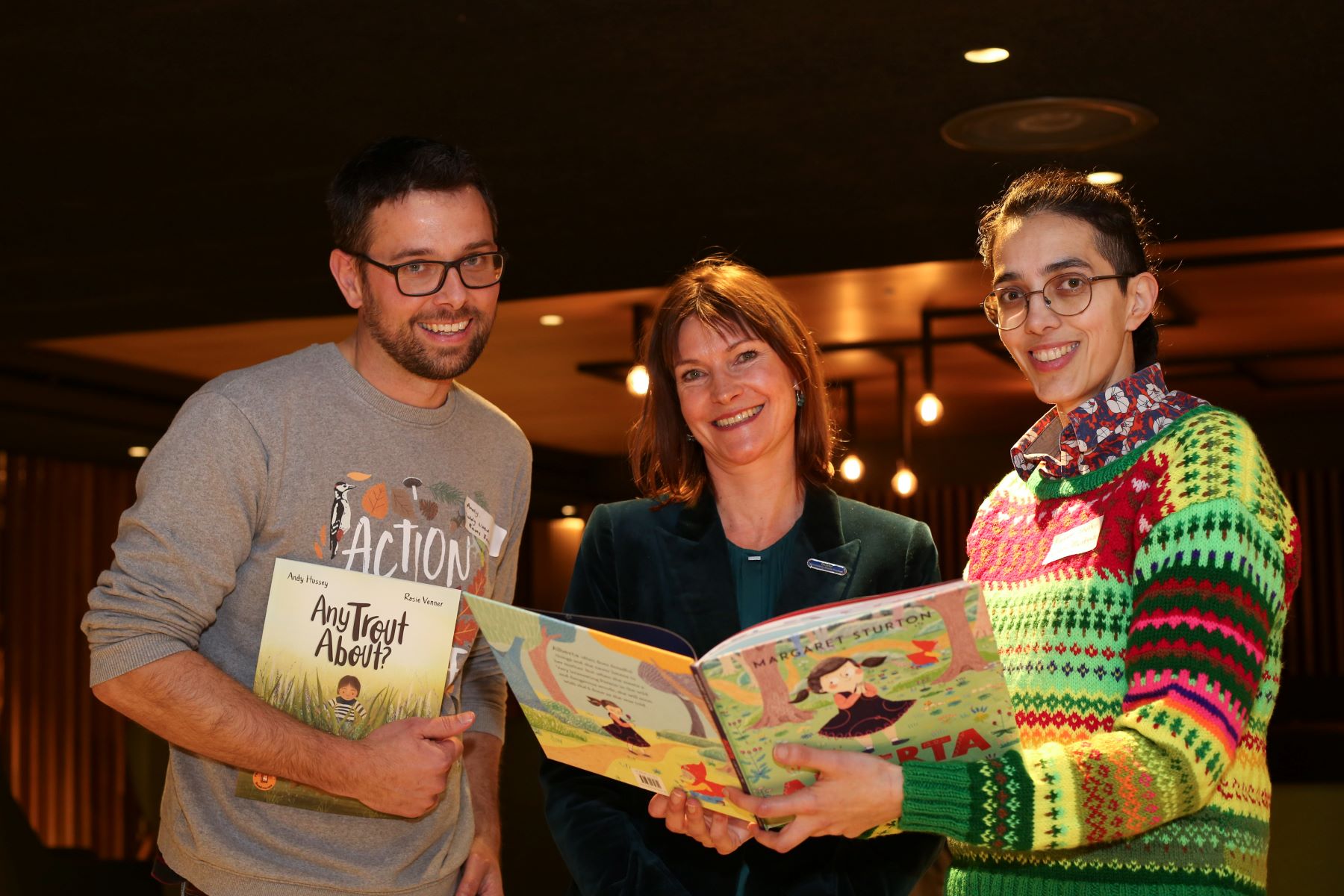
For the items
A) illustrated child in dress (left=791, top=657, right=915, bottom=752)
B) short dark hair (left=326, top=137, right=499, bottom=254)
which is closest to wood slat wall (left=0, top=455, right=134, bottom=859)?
short dark hair (left=326, top=137, right=499, bottom=254)

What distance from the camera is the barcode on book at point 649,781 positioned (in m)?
1.65

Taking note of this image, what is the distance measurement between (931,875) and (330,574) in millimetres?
2878

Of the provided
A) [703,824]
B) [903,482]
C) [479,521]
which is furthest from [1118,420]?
[903,482]

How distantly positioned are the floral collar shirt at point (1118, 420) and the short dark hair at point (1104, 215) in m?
0.10

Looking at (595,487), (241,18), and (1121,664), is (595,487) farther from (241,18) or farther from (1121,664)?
(1121,664)

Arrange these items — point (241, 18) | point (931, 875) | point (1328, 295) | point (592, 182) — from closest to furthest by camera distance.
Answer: point (241, 18), point (931, 875), point (592, 182), point (1328, 295)

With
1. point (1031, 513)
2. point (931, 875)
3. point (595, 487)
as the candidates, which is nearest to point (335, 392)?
point (1031, 513)

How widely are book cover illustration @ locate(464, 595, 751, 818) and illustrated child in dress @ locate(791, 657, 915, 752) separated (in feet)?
0.43

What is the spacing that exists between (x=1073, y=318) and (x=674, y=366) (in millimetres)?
664

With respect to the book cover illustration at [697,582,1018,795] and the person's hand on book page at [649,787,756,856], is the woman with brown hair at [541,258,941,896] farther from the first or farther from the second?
the book cover illustration at [697,582,1018,795]

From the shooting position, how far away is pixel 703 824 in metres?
1.71

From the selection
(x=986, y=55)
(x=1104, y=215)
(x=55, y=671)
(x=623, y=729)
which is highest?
(x=986, y=55)

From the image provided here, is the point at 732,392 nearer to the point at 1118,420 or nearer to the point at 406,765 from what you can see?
the point at 1118,420

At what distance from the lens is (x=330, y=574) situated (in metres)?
1.87
